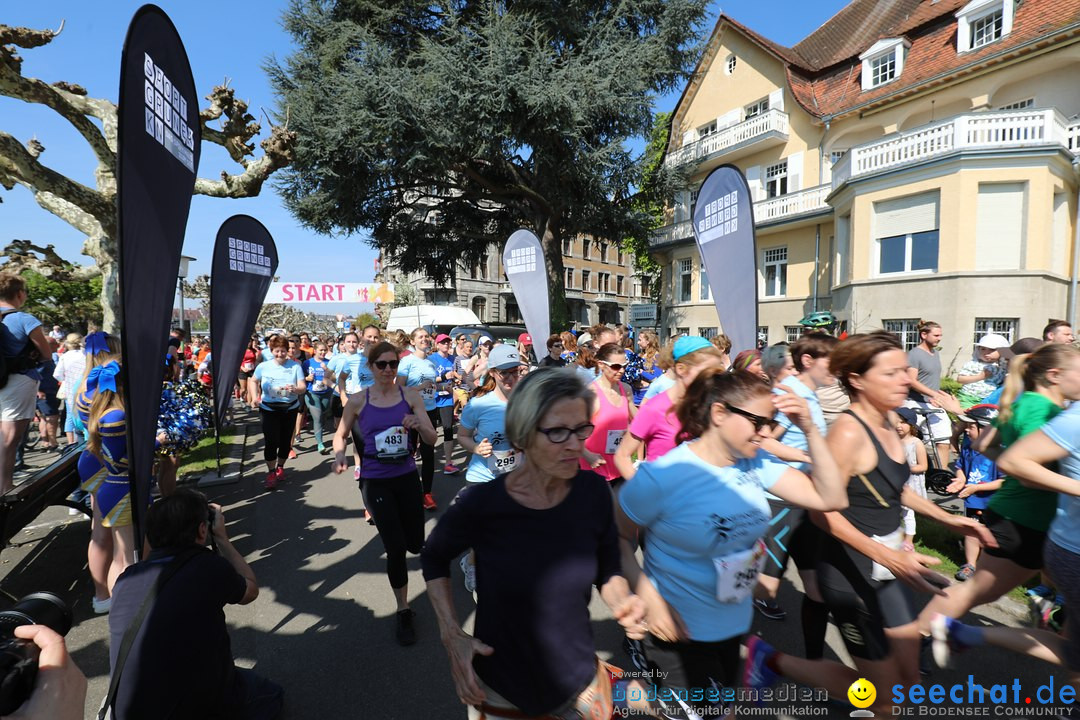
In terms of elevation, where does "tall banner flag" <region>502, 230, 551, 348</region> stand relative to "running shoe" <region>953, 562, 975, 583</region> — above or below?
above

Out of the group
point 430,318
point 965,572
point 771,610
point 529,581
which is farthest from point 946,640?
point 430,318

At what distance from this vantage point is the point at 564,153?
15.9 metres

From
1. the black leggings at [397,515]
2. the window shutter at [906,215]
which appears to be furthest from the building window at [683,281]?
the black leggings at [397,515]

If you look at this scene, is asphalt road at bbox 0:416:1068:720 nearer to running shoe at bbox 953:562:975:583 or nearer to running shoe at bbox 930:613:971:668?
running shoe at bbox 953:562:975:583

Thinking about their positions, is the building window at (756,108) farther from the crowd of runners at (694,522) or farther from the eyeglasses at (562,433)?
the eyeglasses at (562,433)

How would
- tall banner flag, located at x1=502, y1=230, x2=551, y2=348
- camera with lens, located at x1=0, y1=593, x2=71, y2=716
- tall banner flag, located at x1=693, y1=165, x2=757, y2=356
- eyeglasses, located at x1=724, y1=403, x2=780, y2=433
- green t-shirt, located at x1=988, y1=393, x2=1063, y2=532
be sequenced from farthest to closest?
tall banner flag, located at x1=502, y1=230, x2=551, y2=348 < tall banner flag, located at x1=693, y1=165, x2=757, y2=356 < green t-shirt, located at x1=988, y1=393, x2=1063, y2=532 < eyeglasses, located at x1=724, y1=403, x2=780, y2=433 < camera with lens, located at x1=0, y1=593, x2=71, y2=716

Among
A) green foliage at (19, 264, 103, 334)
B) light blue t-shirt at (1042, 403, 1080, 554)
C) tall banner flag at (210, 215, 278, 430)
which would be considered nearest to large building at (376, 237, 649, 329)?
green foliage at (19, 264, 103, 334)

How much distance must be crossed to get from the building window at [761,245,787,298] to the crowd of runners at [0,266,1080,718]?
19.1 metres

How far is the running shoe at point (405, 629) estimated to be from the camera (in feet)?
11.1

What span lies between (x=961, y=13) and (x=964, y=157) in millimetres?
6428

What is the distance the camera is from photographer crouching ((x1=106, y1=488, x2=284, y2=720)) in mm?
1905

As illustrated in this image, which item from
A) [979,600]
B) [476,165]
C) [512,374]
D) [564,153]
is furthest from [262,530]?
[476,165]

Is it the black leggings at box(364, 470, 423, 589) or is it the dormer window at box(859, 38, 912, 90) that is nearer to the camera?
the black leggings at box(364, 470, 423, 589)

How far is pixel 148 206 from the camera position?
2.45m
